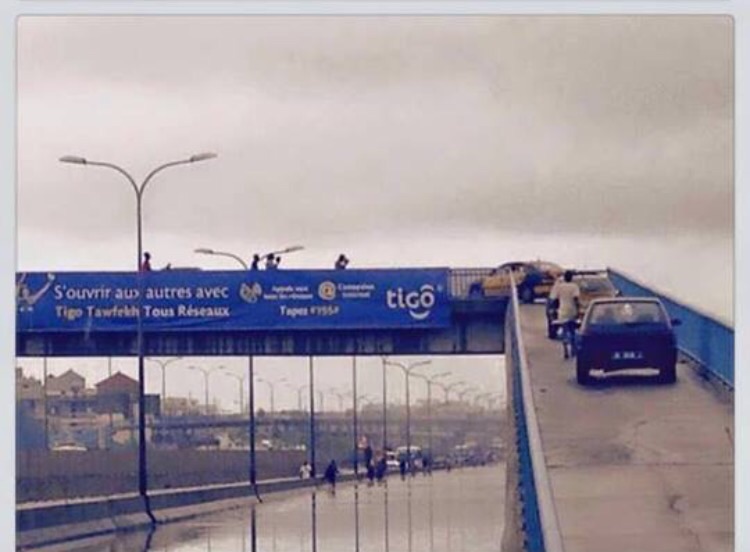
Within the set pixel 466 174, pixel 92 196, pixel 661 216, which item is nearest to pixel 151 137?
pixel 92 196

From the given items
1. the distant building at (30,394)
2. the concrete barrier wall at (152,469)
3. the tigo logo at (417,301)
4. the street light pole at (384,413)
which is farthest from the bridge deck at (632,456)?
the distant building at (30,394)

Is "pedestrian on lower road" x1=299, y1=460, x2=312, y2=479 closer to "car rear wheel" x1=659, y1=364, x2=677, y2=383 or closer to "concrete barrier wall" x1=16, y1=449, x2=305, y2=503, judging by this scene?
"concrete barrier wall" x1=16, y1=449, x2=305, y2=503

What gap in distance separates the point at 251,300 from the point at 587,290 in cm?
91

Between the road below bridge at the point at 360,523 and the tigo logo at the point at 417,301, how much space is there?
0.44m

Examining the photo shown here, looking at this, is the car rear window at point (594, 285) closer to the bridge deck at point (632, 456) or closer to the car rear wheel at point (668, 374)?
the bridge deck at point (632, 456)

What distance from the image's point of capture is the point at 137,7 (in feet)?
26.2

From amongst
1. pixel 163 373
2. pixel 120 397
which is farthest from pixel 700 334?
pixel 120 397

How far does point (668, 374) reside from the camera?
8.21 metres

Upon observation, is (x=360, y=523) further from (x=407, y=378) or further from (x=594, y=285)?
(x=594, y=285)

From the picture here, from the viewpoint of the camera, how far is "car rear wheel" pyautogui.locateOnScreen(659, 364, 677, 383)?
26.9ft

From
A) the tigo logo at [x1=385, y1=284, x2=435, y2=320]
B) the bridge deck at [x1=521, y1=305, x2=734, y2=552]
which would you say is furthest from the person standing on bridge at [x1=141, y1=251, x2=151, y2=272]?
the bridge deck at [x1=521, y1=305, x2=734, y2=552]

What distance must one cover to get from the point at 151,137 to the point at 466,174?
33.5 inches

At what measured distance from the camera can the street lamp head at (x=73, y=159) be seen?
8039mm

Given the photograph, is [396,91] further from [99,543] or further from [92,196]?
[99,543]
